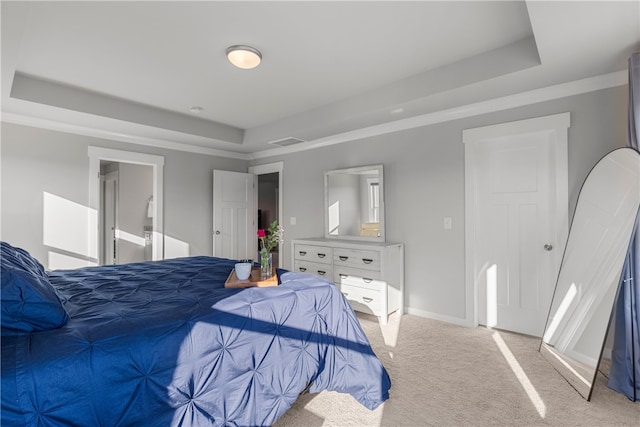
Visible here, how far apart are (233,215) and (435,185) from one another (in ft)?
11.0

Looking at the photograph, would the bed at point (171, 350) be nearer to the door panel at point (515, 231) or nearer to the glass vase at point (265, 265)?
the glass vase at point (265, 265)

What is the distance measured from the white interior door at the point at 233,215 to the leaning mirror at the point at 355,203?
1.75 m

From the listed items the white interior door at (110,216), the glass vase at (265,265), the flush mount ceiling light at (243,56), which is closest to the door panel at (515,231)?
the glass vase at (265,265)

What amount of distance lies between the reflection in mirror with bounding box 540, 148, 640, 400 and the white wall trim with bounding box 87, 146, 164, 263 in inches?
183

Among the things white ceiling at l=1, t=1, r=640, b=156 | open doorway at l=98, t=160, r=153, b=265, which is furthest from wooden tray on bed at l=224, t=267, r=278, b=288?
open doorway at l=98, t=160, r=153, b=265

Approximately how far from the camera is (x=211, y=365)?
1.44 meters

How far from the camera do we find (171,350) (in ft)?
4.42

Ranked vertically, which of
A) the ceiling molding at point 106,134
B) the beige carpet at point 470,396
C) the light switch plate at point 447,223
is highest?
the ceiling molding at point 106,134

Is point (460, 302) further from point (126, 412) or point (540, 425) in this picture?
point (126, 412)

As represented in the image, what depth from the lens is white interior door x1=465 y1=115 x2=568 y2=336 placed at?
292 centimetres

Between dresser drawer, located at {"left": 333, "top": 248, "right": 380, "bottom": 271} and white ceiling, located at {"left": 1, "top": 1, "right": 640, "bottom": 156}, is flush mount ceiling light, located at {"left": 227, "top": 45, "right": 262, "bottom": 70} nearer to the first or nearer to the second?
white ceiling, located at {"left": 1, "top": 1, "right": 640, "bottom": 156}

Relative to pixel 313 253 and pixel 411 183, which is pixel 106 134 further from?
pixel 411 183

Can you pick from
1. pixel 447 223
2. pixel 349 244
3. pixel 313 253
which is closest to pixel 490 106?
pixel 447 223

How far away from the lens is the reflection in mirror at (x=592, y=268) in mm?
2105
